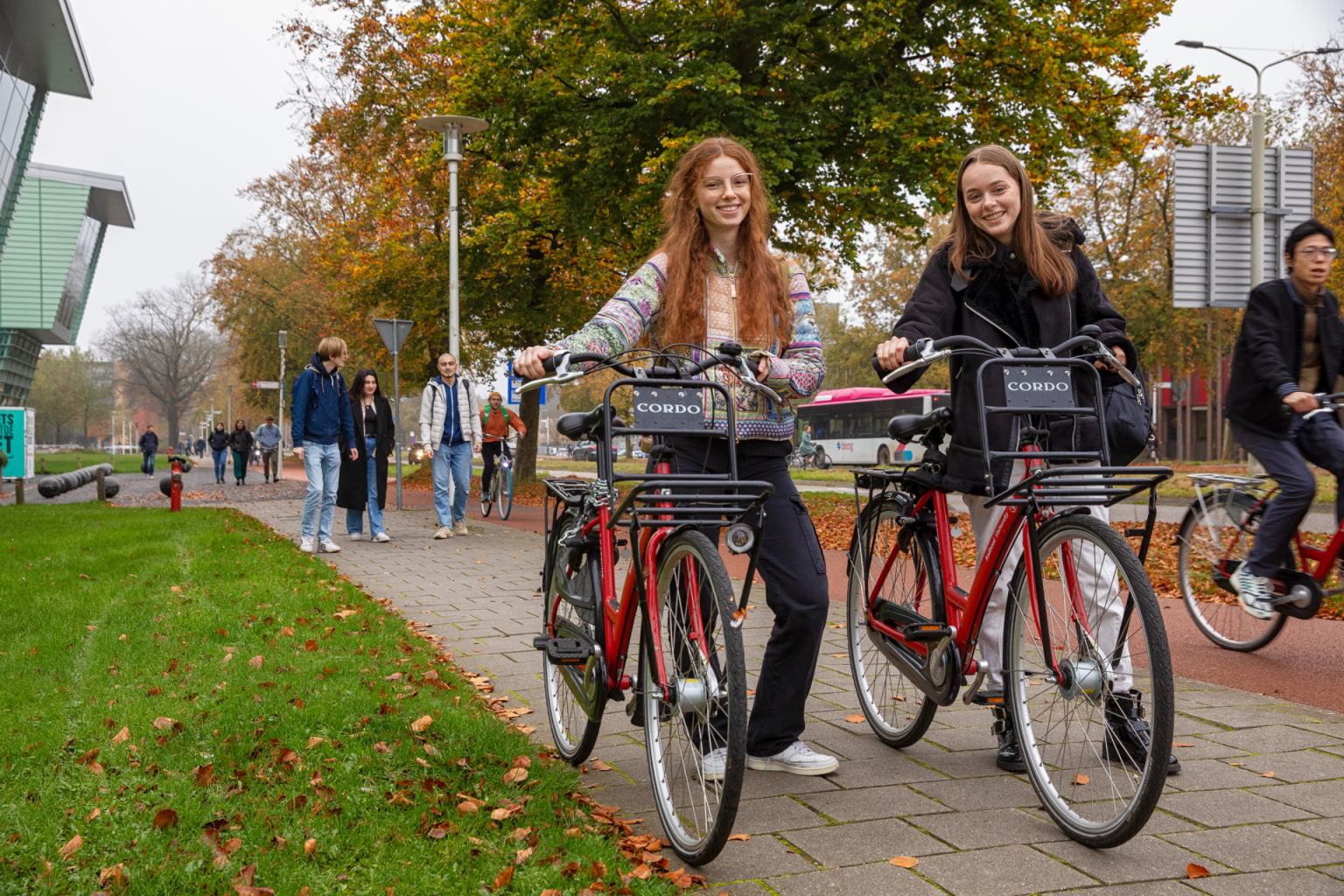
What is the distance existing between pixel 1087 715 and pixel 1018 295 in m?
1.48

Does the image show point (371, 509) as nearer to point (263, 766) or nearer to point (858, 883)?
point (263, 766)

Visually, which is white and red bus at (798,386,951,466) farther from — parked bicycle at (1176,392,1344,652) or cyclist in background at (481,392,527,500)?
parked bicycle at (1176,392,1344,652)

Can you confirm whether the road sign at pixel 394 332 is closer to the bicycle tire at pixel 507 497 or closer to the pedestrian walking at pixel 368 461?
the bicycle tire at pixel 507 497

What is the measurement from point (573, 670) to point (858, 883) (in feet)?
4.30

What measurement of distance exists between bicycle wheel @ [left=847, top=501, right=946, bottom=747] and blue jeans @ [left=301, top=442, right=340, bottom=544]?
7.64m

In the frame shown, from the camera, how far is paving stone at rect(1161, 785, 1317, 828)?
3186 millimetres

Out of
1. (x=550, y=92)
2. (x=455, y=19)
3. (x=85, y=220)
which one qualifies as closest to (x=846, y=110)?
(x=550, y=92)

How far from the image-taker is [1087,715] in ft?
9.85

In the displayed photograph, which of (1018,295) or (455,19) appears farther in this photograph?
(455,19)

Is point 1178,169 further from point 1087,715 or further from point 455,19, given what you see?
point 455,19

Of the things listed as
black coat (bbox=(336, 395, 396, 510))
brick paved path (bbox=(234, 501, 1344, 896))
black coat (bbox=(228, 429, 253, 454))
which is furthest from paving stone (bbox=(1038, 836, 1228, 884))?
black coat (bbox=(228, 429, 253, 454))

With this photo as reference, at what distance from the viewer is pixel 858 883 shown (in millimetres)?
2801

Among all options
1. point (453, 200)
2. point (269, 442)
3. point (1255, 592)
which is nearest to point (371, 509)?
point (453, 200)

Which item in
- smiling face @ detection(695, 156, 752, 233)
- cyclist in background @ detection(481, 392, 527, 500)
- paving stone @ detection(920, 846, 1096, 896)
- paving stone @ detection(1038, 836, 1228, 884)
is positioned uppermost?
smiling face @ detection(695, 156, 752, 233)
